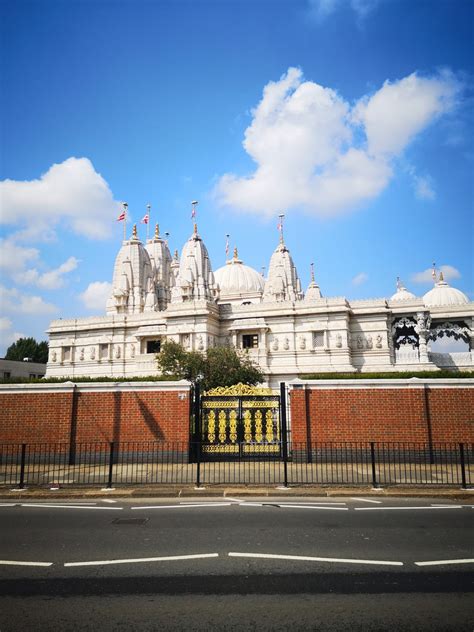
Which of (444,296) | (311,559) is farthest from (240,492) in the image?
(444,296)

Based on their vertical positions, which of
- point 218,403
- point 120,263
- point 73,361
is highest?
point 120,263

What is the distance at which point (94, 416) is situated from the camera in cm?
1838

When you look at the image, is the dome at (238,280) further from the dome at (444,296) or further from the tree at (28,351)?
the tree at (28,351)

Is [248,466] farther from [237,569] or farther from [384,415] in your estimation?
[237,569]

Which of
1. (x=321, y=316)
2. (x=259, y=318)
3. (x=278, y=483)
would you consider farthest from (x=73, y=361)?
(x=278, y=483)

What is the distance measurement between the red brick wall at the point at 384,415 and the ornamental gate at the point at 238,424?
966 mm

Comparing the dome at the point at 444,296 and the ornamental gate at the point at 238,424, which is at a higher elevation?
the dome at the point at 444,296

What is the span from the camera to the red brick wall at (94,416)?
17.8 metres

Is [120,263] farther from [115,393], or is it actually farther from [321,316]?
[115,393]

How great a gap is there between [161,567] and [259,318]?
142 ft

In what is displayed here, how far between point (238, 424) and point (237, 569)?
38.1 ft

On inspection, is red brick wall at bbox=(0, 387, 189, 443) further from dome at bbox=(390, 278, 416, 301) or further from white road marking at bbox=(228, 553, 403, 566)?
dome at bbox=(390, 278, 416, 301)

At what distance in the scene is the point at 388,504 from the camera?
11125 mm

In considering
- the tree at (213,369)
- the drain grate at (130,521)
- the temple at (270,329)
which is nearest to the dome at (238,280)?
the temple at (270,329)
